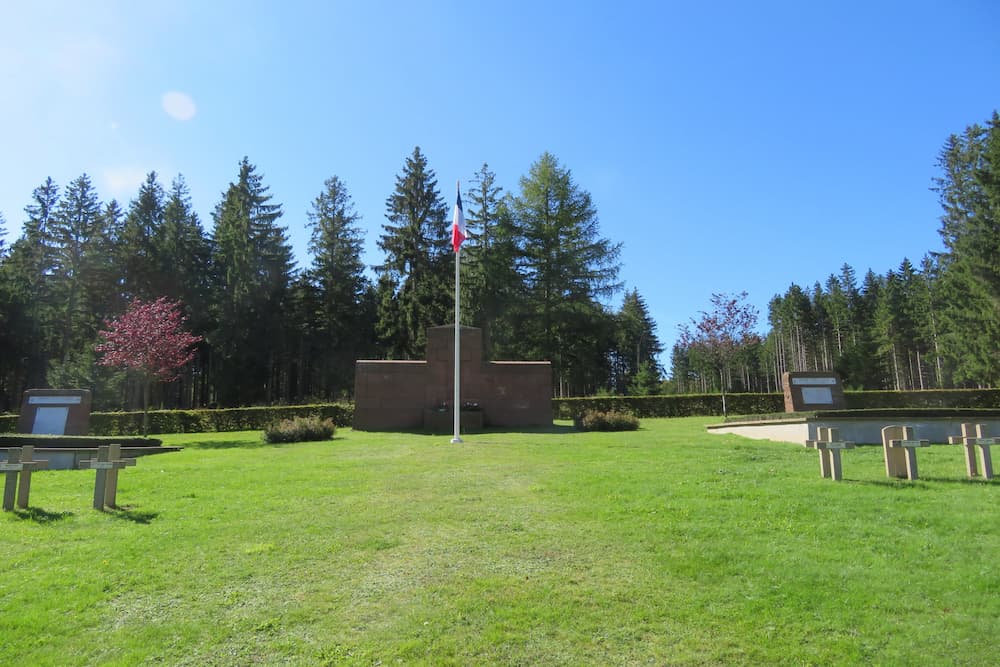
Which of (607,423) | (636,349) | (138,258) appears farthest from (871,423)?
(636,349)

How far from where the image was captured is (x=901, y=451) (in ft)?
28.1

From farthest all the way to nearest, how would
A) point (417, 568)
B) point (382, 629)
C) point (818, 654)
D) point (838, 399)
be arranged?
point (838, 399) → point (417, 568) → point (382, 629) → point (818, 654)

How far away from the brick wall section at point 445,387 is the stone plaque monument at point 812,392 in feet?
25.1

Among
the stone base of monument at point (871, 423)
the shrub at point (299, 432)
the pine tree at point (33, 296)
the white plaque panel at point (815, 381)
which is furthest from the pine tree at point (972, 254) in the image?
the pine tree at point (33, 296)

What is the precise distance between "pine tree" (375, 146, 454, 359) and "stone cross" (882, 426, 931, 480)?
3310 cm

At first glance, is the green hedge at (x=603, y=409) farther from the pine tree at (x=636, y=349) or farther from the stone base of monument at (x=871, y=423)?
the pine tree at (x=636, y=349)

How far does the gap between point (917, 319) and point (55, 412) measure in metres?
63.6

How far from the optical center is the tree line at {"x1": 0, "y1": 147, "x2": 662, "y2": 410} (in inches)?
1529

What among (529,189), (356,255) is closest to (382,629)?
(529,189)

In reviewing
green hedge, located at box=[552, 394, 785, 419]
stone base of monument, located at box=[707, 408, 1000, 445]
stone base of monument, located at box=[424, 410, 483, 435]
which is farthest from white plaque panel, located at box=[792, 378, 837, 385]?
stone base of monument, located at box=[424, 410, 483, 435]

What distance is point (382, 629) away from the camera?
411 centimetres

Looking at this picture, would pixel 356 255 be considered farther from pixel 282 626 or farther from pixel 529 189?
pixel 282 626

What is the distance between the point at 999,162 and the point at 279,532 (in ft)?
140

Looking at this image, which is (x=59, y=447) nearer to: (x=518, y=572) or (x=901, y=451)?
(x=518, y=572)
